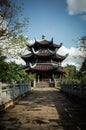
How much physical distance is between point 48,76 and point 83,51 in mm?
35706

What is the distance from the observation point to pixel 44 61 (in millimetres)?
52312

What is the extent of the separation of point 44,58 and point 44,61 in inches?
28.0

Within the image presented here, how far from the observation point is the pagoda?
164ft

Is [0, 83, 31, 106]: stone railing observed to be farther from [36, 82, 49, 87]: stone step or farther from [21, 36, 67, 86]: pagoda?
[21, 36, 67, 86]: pagoda

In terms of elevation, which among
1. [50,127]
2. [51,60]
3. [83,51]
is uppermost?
[51,60]

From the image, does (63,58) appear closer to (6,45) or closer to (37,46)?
(37,46)

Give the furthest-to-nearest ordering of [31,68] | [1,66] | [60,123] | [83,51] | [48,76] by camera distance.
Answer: [48,76]
[31,68]
[83,51]
[1,66]
[60,123]

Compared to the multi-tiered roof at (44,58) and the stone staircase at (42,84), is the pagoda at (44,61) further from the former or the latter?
the stone staircase at (42,84)

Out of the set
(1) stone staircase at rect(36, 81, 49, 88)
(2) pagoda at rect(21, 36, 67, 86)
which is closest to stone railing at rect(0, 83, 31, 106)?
(1) stone staircase at rect(36, 81, 49, 88)

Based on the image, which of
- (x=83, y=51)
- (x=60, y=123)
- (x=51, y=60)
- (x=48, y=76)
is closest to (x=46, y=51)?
(x=51, y=60)

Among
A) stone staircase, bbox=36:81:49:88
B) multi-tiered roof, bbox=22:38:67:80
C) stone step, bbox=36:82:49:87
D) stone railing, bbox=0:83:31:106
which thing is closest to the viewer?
stone railing, bbox=0:83:31:106

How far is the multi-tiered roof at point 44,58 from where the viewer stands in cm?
4994

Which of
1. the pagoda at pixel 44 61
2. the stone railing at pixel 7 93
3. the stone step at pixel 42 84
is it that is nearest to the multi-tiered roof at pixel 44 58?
the pagoda at pixel 44 61

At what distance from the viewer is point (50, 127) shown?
287 inches
